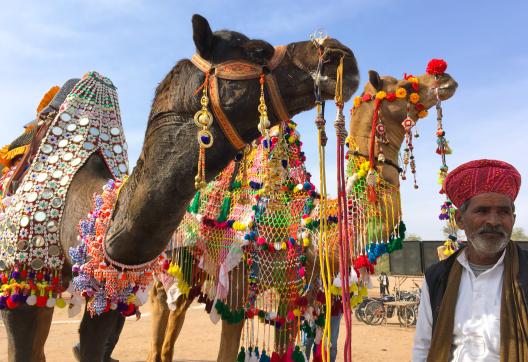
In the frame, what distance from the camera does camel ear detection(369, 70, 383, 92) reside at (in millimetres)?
4395

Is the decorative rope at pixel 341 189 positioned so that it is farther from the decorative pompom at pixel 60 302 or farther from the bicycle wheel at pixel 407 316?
the bicycle wheel at pixel 407 316

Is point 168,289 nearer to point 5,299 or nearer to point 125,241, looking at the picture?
point 5,299

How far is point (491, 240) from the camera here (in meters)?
2.08

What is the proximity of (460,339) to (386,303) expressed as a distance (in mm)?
11525

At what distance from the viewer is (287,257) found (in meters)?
4.44

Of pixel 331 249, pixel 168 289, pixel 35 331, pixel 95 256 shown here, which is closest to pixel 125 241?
pixel 95 256

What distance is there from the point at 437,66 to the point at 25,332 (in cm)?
379

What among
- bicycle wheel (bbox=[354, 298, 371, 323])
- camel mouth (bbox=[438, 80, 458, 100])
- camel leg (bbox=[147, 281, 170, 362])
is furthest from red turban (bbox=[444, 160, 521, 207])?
bicycle wheel (bbox=[354, 298, 371, 323])

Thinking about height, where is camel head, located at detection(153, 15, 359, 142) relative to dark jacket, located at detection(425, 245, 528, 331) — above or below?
above

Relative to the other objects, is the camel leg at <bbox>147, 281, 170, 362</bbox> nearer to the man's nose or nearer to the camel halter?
the camel halter

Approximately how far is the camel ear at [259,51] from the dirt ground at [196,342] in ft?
21.0

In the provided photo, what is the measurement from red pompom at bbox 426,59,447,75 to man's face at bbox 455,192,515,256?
223cm

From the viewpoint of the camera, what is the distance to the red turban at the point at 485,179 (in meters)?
2.13

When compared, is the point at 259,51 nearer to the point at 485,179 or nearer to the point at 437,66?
the point at 485,179
